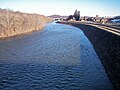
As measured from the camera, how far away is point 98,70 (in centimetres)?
2322

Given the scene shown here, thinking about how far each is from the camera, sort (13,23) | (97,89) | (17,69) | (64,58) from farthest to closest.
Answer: (13,23) < (64,58) < (17,69) < (97,89)


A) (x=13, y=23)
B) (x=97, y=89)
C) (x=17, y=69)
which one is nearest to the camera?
(x=97, y=89)

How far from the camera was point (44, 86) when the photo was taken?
59.9 ft

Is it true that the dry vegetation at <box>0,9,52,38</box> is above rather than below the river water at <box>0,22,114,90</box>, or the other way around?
above

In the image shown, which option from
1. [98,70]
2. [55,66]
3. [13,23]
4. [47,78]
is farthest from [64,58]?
[13,23]

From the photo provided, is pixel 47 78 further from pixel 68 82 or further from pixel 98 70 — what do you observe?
pixel 98 70

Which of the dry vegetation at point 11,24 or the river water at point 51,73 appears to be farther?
the dry vegetation at point 11,24

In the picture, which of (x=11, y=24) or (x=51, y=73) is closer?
(x=51, y=73)

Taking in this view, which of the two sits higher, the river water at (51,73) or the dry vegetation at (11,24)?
the dry vegetation at (11,24)

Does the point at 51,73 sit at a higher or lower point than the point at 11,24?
lower

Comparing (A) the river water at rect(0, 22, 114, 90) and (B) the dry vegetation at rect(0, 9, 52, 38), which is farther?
(B) the dry vegetation at rect(0, 9, 52, 38)

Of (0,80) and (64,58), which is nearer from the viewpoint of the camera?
(0,80)

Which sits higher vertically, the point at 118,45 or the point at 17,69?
the point at 118,45

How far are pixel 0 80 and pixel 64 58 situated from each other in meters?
10.8
